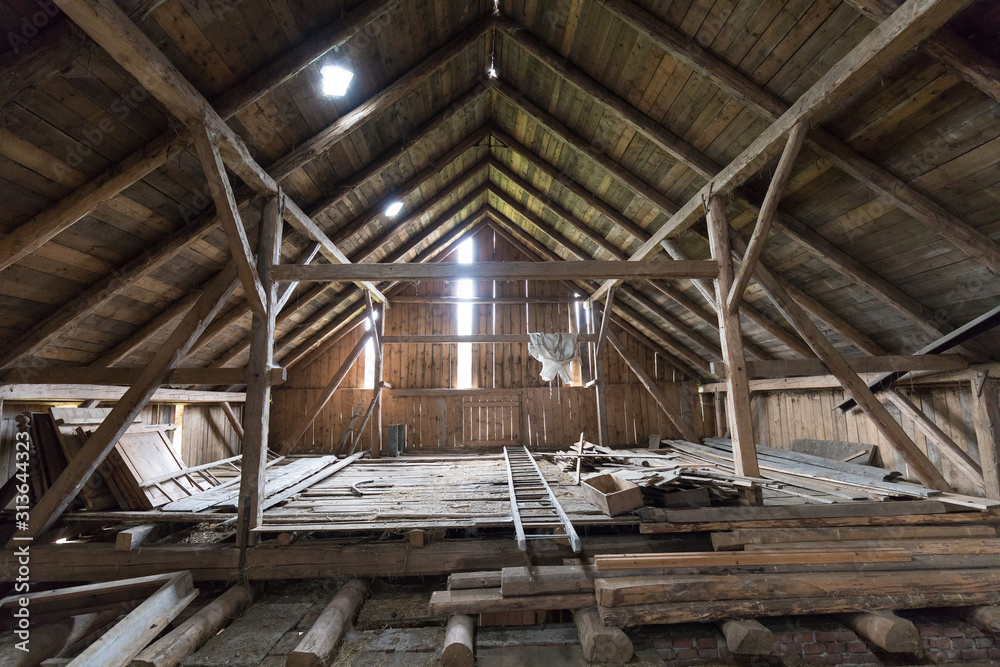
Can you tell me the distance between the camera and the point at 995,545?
3604mm

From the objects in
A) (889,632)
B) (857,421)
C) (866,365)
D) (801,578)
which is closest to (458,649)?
(801,578)

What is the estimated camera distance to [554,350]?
930 centimetres

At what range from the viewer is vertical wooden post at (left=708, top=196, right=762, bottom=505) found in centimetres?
441

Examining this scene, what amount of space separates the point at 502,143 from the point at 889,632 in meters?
6.99

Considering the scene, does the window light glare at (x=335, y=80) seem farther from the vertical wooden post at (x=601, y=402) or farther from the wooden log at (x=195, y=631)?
the vertical wooden post at (x=601, y=402)

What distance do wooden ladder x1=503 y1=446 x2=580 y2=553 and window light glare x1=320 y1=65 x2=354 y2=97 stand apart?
4.46 metres

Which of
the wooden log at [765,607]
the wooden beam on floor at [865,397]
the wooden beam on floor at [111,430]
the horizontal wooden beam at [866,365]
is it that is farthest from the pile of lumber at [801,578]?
A: the wooden beam on floor at [111,430]

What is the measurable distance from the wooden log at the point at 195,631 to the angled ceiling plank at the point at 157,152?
10.1 feet

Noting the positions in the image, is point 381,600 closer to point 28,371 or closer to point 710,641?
point 710,641

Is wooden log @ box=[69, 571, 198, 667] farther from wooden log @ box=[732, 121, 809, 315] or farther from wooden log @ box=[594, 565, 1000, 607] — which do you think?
wooden log @ box=[732, 121, 809, 315]

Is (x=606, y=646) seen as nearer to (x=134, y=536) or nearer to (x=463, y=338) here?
(x=134, y=536)

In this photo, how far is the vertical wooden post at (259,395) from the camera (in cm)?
412

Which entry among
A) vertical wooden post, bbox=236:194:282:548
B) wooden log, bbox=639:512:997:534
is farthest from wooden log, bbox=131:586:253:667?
wooden log, bbox=639:512:997:534

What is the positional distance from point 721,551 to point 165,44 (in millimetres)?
5750
